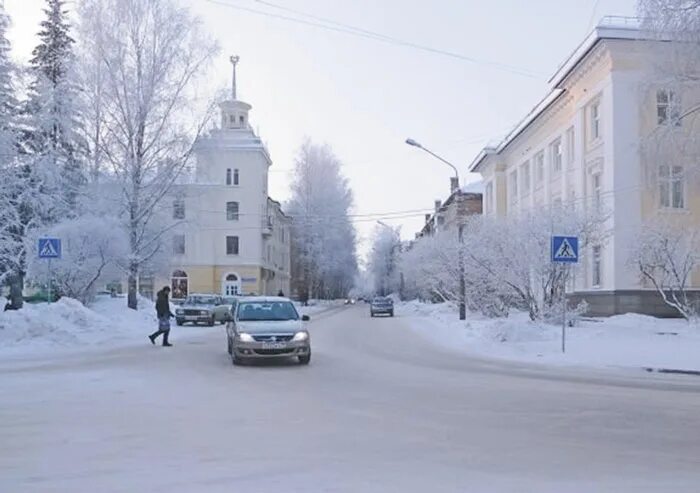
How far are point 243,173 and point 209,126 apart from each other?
118 feet

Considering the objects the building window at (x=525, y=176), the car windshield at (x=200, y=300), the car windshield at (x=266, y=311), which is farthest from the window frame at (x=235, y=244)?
the car windshield at (x=266, y=311)

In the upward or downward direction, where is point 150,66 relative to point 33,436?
upward

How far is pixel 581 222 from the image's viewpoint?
30484 millimetres

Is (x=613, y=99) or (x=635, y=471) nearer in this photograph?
(x=635, y=471)

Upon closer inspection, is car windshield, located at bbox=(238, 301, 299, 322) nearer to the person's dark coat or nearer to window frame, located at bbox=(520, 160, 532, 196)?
the person's dark coat

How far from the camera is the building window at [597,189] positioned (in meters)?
33.0

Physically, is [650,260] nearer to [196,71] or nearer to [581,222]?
[581,222]

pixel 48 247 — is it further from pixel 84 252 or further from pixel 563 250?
pixel 563 250

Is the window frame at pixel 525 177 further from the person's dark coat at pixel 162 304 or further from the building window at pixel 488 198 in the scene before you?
the person's dark coat at pixel 162 304

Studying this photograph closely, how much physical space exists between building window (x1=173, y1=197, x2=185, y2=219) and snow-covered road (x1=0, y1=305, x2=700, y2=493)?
21946mm

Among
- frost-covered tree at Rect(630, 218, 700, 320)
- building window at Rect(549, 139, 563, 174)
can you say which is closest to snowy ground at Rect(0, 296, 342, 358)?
frost-covered tree at Rect(630, 218, 700, 320)

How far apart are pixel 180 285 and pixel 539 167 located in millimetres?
37118

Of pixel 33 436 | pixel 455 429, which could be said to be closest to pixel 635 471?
pixel 455 429

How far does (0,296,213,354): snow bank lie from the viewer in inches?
920
